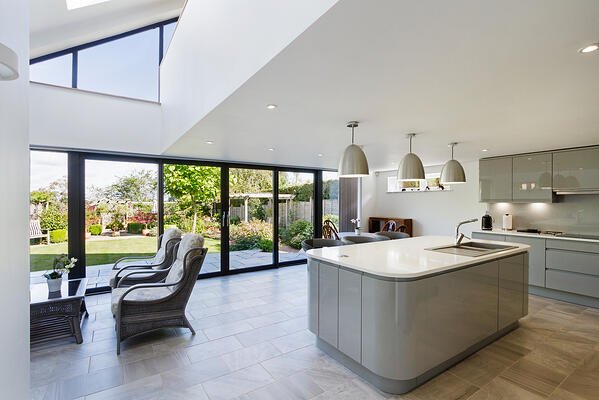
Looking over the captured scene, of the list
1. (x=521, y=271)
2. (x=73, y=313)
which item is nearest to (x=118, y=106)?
(x=73, y=313)

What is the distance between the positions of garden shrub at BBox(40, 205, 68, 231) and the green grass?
28cm

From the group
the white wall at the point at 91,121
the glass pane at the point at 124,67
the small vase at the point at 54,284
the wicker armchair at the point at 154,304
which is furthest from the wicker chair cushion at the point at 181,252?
the glass pane at the point at 124,67

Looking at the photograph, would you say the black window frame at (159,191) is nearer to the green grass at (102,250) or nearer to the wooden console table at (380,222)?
the green grass at (102,250)

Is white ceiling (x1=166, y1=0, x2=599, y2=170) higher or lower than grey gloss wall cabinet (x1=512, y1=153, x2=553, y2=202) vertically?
higher

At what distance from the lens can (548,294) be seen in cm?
449

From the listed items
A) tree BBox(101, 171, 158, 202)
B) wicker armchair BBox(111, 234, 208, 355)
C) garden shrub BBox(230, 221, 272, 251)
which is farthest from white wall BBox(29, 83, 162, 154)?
wicker armchair BBox(111, 234, 208, 355)

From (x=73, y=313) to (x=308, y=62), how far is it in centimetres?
339

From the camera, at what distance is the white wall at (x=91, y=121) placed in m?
3.86

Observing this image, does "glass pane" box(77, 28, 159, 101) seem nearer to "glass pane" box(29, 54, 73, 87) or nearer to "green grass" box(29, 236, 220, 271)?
"glass pane" box(29, 54, 73, 87)

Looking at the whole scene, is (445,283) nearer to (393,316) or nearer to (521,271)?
(393,316)

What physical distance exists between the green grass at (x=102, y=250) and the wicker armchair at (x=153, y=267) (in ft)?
0.75

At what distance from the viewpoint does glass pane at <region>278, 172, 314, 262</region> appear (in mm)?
6391

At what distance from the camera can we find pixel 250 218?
5.98 m

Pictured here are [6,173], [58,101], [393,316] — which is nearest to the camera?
[6,173]
